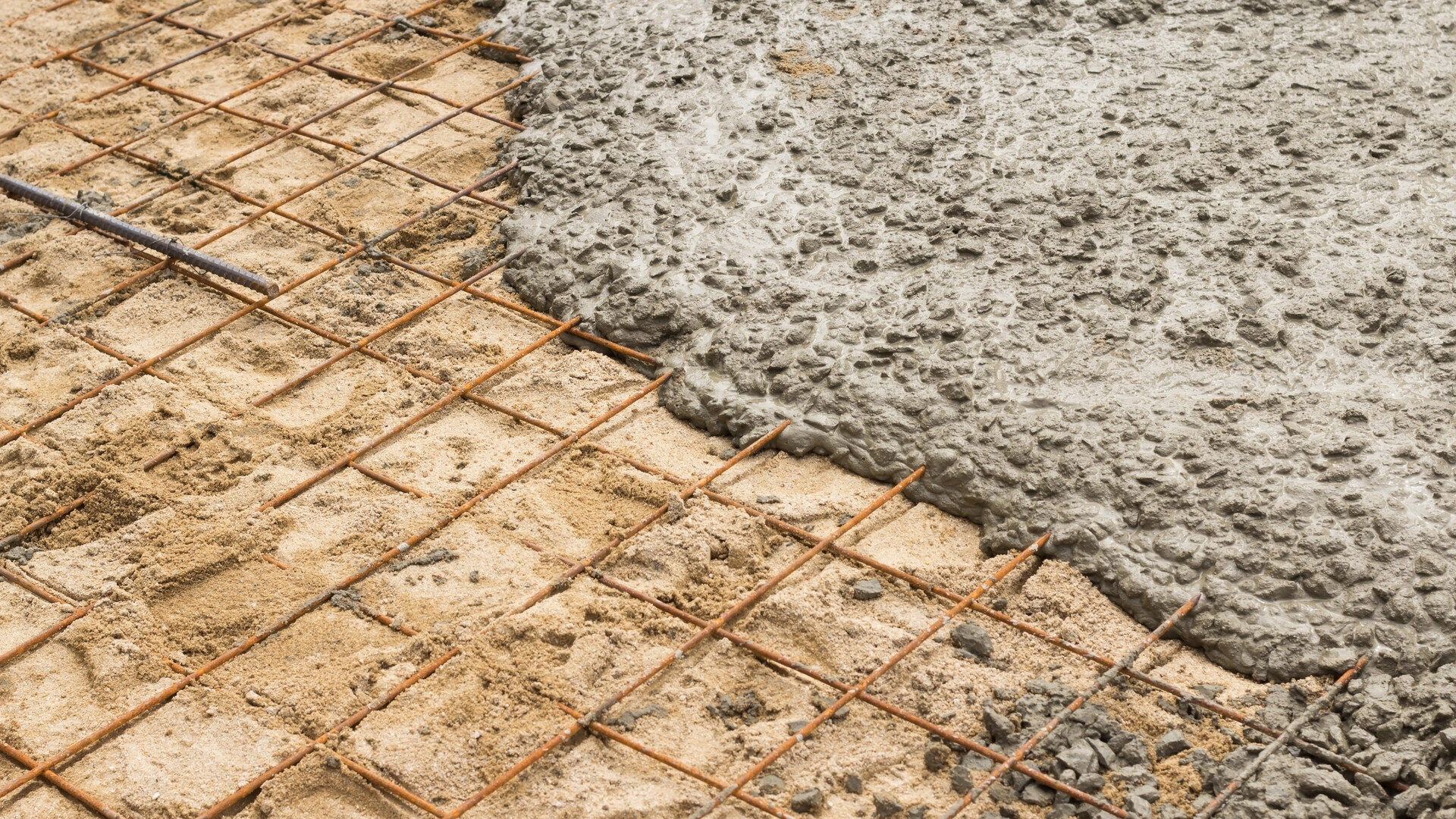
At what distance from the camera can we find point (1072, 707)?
2791mm

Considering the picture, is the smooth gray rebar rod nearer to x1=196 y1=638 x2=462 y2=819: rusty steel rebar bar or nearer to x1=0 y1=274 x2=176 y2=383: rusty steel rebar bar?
x1=0 y1=274 x2=176 y2=383: rusty steel rebar bar

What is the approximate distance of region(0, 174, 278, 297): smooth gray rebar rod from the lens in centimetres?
398

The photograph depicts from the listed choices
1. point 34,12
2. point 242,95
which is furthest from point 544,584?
point 34,12

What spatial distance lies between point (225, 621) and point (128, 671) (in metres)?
0.20

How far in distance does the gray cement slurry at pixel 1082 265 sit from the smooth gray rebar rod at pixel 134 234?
2.29ft

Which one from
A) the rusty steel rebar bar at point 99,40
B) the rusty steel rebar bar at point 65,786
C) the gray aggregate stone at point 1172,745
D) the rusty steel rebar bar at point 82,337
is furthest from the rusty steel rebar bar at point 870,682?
the rusty steel rebar bar at point 99,40

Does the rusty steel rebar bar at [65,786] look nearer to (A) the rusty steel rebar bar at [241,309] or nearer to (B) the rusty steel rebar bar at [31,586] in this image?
(B) the rusty steel rebar bar at [31,586]

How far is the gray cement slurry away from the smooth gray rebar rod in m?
0.70

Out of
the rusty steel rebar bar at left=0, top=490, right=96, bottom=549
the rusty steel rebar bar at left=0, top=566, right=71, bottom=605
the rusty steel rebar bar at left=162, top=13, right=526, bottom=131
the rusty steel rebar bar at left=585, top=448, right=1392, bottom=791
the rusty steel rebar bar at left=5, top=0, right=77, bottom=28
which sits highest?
the rusty steel rebar bar at left=162, top=13, right=526, bottom=131

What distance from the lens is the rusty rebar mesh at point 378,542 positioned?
279 cm

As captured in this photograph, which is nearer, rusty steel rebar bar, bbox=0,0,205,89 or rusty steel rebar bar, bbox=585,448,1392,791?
rusty steel rebar bar, bbox=585,448,1392,791

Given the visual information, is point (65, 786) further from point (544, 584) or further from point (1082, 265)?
point (1082, 265)

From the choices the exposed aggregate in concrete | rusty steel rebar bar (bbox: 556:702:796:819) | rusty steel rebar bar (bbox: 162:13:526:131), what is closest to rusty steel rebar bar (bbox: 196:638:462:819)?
rusty steel rebar bar (bbox: 556:702:796:819)

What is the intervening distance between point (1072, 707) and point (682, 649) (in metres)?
0.74
